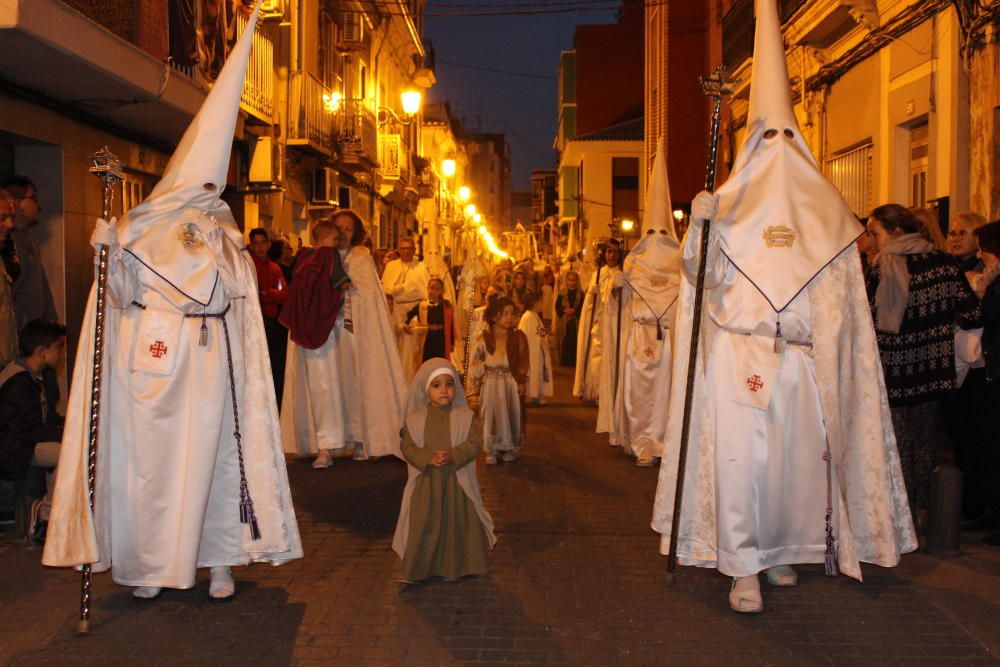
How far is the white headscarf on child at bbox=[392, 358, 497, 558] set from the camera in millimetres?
6123

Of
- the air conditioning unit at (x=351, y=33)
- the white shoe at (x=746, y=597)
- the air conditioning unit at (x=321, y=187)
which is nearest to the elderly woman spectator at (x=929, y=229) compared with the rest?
the white shoe at (x=746, y=597)

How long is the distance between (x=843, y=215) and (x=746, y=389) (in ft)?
3.39

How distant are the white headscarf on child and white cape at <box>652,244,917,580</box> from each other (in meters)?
1.00

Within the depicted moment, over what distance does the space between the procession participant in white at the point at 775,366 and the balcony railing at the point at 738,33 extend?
13.2m

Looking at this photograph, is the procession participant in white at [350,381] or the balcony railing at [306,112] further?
the balcony railing at [306,112]

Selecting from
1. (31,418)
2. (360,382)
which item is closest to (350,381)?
(360,382)

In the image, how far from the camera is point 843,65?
15156 mm

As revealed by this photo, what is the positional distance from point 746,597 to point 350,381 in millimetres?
5293

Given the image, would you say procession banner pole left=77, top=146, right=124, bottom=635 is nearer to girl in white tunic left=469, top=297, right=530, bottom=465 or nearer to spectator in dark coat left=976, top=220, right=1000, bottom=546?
girl in white tunic left=469, top=297, right=530, bottom=465

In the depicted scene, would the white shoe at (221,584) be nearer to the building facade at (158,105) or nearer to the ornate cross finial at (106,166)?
the ornate cross finial at (106,166)

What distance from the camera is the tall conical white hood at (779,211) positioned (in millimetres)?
5531

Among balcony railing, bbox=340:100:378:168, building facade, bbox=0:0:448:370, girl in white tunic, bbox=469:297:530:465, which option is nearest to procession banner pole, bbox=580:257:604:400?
girl in white tunic, bbox=469:297:530:465

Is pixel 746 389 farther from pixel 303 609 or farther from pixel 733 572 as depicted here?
pixel 303 609

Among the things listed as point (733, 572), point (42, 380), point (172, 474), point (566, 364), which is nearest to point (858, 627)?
point (733, 572)
